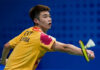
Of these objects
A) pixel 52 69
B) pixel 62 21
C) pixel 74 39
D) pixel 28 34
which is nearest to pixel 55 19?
pixel 62 21

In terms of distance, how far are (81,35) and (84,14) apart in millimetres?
428

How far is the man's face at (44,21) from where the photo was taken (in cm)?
254

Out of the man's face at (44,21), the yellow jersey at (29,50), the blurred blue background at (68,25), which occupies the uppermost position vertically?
the man's face at (44,21)

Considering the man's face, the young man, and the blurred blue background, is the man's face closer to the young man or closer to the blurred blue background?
the young man

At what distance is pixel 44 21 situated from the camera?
2.55 m

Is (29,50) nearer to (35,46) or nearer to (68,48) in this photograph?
(35,46)

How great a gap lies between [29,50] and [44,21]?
1.02 ft

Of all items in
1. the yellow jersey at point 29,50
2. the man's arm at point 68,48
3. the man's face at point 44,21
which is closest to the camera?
the man's arm at point 68,48

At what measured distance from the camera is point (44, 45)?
2312mm

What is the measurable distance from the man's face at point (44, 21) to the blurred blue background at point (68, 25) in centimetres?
296

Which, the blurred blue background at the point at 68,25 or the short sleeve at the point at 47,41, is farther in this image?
the blurred blue background at the point at 68,25

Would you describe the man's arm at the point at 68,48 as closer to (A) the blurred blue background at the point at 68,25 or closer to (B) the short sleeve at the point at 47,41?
(B) the short sleeve at the point at 47,41

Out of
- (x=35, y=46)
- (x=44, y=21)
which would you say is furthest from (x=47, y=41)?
(x=44, y=21)

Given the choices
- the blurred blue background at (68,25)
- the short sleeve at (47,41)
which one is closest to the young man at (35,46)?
the short sleeve at (47,41)
